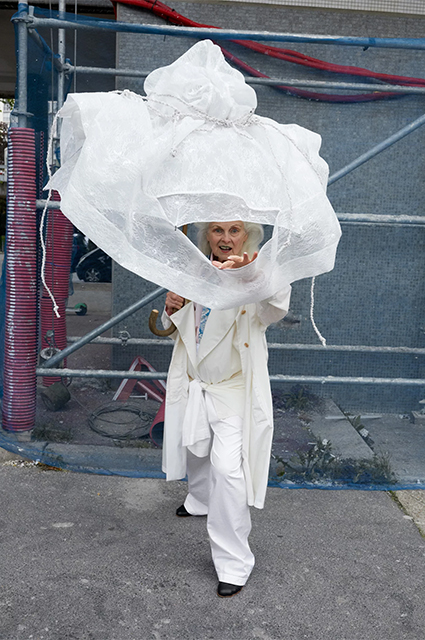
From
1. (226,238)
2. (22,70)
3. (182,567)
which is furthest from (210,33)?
(182,567)

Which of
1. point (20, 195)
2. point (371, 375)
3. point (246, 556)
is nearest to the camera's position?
point (246, 556)

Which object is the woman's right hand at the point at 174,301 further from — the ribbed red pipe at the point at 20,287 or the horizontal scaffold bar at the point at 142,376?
the ribbed red pipe at the point at 20,287

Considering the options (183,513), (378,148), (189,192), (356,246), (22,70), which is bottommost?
(183,513)

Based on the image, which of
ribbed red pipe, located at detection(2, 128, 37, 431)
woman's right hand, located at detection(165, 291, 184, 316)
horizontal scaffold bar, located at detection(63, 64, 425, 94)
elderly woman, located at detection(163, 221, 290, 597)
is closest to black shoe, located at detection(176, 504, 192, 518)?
elderly woman, located at detection(163, 221, 290, 597)

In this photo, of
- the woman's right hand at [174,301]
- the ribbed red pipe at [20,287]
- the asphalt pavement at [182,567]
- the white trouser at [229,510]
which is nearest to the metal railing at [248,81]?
the ribbed red pipe at [20,287]

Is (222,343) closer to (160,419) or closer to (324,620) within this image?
(324,620)

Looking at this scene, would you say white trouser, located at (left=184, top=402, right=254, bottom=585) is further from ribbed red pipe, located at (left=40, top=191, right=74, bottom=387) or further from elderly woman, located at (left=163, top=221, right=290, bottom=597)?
ribbed red pipe, located at (left=40, top=191, right=74, bottom=387)

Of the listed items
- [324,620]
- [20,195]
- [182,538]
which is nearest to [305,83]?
[20,195]

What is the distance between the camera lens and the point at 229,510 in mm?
2607

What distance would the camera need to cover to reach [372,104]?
4.12 meters

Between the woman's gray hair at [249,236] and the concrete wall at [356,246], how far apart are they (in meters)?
1.87

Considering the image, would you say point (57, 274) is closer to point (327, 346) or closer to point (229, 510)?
point (327, 346)

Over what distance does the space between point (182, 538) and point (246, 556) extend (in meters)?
0.47

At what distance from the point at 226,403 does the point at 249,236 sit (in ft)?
2.40
